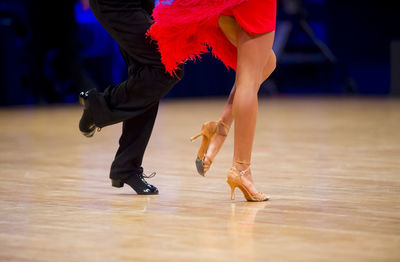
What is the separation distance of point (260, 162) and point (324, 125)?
215 centimetres

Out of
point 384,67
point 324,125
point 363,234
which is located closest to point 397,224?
point 363,234

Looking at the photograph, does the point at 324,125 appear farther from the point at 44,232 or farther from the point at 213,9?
the point at 44,232

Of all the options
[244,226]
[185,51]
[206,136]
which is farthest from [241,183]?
[185,51]

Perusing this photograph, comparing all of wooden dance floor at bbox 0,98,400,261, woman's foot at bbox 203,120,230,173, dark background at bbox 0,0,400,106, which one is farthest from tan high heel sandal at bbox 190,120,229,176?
dark background at bbox 0,0,400,106

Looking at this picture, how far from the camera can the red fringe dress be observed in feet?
6.75

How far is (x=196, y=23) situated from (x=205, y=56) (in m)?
9.27

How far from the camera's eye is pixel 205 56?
11.3 metres

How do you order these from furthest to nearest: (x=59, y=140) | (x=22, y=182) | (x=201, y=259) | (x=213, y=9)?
(x=59, y=140), (x=22, y=182), (x=213, y=9), (x=201, y=259)

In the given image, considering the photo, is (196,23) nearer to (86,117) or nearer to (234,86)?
(234,86)

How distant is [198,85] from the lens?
37.9 ft

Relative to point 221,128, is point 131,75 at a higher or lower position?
higher

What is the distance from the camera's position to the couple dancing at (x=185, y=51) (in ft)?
6.87

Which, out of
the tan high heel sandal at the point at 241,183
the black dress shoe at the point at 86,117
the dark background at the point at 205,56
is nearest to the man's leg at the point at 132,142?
the black dress shoe at the point at 86,117

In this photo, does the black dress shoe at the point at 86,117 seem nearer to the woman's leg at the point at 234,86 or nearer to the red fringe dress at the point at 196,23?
the red fringe dress at the point at 196,23
